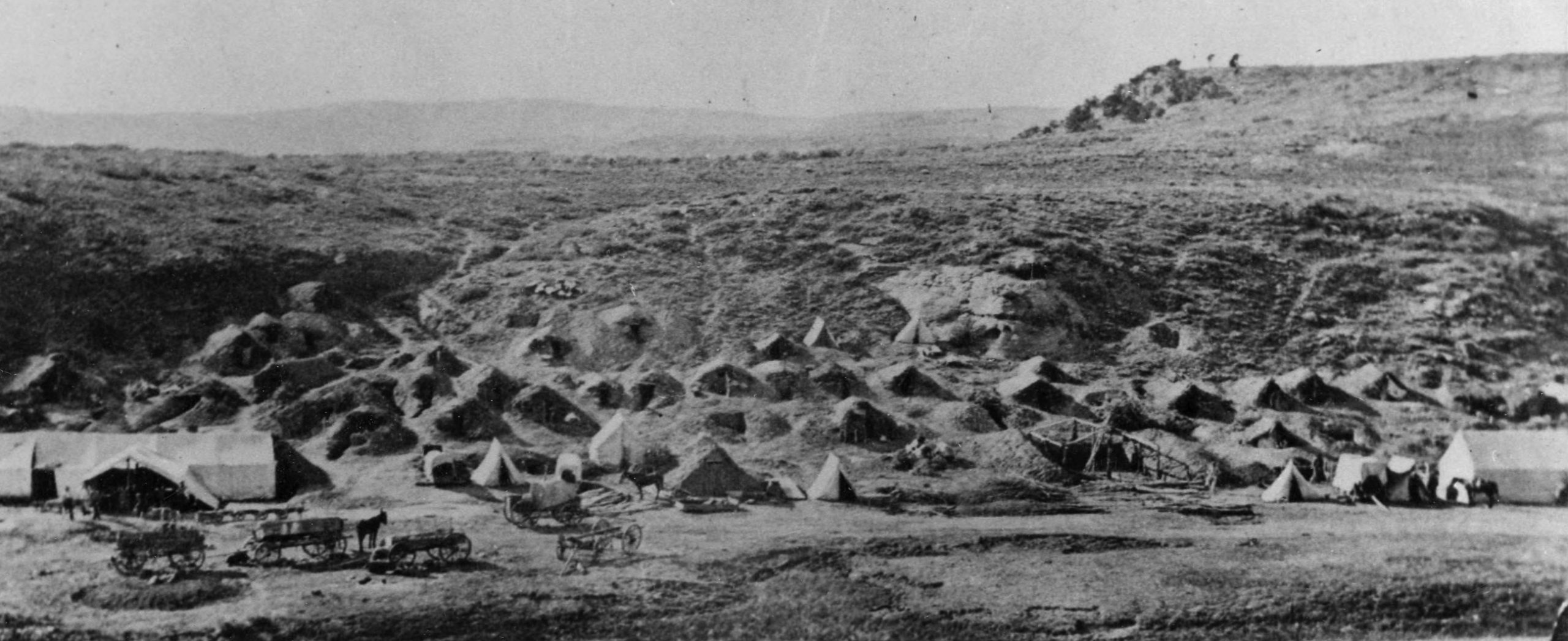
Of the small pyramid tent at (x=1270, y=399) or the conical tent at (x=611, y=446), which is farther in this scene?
the small pyramid tent at (x=1270, y=399)

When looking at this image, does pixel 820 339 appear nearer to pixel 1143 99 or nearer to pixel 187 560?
pixel 187 560

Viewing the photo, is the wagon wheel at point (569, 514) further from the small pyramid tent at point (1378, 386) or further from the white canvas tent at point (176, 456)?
the small pyramid tent at point (1378, 386)

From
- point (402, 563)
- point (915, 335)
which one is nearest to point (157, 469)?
point (402, 563)

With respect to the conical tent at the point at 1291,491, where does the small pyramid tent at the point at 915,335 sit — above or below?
above

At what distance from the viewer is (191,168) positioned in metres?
51.5

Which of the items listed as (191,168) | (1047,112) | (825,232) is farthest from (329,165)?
(1047,112)

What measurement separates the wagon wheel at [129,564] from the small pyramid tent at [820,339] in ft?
75.4

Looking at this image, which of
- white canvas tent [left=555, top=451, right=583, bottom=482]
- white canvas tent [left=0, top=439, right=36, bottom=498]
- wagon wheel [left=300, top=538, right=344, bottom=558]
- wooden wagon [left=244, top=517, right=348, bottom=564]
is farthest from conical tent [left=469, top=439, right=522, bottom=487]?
white canvas tent [left=0, top=439, right=36, bottom=498]

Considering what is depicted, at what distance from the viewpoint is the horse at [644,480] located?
2847 centimetres

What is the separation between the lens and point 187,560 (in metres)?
21.6

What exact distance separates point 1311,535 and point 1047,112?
3466 inches

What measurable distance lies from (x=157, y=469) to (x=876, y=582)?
57.6 ft

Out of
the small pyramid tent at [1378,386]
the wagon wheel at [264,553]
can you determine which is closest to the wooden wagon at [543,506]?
the wagon wheel at [264,553]

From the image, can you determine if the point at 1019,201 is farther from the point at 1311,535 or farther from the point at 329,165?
the point at 329,165
